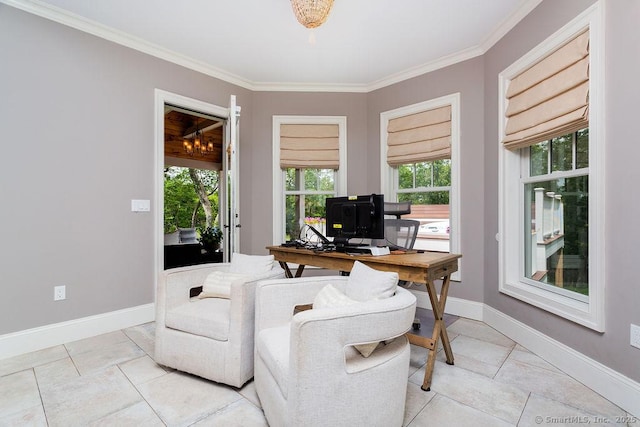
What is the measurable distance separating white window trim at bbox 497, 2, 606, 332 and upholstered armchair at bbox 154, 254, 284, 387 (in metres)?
2.01

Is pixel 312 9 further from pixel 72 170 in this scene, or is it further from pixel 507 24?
pixel 72 170

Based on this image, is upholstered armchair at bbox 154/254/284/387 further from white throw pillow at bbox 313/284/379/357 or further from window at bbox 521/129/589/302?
window at bbox 521/129/589/302

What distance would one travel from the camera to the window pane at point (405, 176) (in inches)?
149

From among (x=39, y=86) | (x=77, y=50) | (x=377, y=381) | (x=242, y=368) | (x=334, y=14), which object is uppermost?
(x=334, y=14)

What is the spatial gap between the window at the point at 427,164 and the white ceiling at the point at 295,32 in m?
0.51

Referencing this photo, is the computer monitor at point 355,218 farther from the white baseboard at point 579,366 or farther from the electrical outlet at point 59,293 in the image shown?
the electrical outlet at point 59,293

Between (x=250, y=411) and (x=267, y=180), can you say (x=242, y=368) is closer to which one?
(x=250, y=411)

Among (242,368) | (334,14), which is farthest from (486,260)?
(334,14)

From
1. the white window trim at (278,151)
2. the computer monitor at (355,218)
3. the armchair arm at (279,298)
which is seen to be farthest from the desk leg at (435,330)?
the white window trim at (278,151)

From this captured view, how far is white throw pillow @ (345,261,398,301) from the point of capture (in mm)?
1593

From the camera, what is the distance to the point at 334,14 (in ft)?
8.63

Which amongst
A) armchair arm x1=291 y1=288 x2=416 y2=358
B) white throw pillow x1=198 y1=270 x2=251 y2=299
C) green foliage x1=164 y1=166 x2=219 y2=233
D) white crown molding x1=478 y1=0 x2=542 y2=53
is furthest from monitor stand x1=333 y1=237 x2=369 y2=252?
green foliage x1=164 y1=166 x2=219 y2=233

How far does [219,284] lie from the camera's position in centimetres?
226

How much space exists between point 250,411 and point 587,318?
213cm
